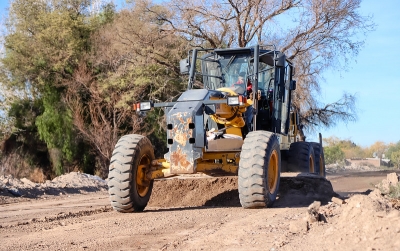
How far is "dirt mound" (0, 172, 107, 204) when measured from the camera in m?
15.5

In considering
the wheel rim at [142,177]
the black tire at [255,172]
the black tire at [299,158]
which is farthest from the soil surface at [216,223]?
the black tire at [299,158]

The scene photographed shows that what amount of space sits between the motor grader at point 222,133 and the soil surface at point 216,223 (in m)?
0.50

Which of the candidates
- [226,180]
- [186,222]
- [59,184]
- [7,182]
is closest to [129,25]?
[59,184]

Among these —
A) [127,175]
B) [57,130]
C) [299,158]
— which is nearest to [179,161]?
[127,175]

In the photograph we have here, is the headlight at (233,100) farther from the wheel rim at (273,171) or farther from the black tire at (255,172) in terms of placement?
the wheel rim at (273,171)

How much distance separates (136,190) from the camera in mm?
9781

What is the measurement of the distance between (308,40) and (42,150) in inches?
584

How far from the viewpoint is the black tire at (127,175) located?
9.54 m

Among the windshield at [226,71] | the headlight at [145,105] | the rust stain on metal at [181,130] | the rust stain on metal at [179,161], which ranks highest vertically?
the windshield at [226,71]

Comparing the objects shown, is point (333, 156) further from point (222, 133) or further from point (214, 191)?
point (222, 133)

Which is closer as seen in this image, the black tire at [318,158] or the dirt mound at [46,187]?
the black tire at [318,158]

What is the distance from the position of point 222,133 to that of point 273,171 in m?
1.12

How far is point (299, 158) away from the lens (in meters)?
13.0

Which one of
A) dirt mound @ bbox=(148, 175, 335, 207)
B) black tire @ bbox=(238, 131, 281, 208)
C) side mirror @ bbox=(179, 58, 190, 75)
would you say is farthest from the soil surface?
side mirror @ bbox=(179, 58, 190, 75)
